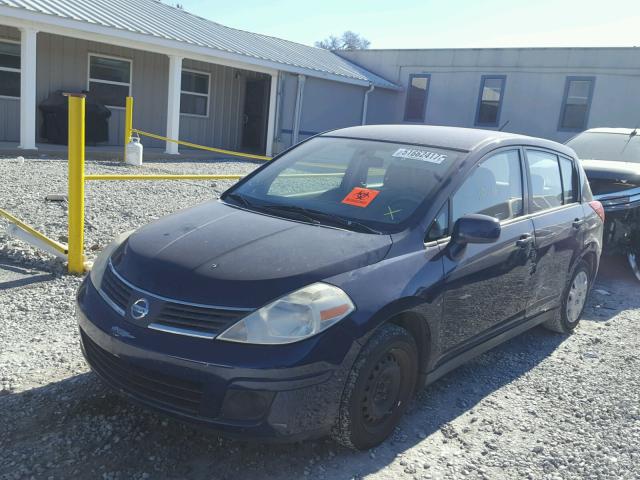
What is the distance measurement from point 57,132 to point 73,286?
419 inches

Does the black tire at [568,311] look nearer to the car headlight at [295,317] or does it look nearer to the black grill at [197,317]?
the car headlight at [295,317]

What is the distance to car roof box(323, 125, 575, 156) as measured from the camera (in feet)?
12.8

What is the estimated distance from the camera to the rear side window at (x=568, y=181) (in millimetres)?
4898

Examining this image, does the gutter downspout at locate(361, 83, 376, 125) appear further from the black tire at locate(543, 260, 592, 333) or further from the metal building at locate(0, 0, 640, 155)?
the black tire at locate(543, 260, 592, 333)

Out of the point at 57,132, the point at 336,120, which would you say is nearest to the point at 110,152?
the point at 57,132

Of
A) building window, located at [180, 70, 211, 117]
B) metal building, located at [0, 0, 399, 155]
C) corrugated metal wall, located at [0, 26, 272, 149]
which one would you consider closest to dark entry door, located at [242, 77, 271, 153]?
metal building, located at [0, 0, 399, 155]

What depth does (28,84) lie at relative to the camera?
474 inches

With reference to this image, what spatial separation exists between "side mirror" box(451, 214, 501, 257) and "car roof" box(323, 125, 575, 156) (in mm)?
628

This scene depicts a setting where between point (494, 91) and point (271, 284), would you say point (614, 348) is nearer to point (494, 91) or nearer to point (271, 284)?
point (271, 284)

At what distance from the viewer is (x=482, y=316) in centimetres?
377

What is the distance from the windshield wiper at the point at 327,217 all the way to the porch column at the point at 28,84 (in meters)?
10.4

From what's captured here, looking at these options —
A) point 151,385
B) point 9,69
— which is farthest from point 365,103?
point 151,385

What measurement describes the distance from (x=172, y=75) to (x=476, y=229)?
12985 mm

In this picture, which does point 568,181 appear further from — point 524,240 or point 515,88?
point 515,88
